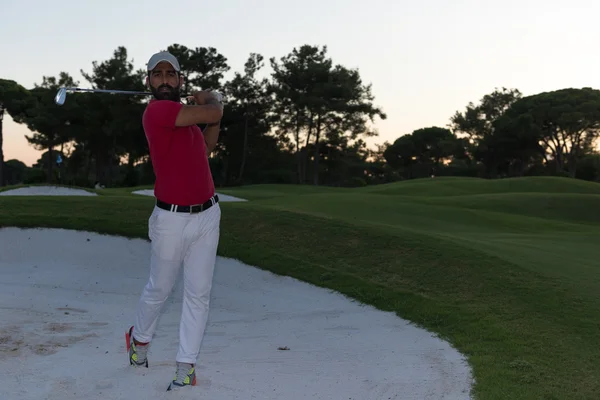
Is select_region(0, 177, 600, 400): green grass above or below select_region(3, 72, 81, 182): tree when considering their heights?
below

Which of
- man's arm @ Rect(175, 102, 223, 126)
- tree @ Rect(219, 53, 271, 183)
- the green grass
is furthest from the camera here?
tree @ Rect(219, 53, 271, 183)

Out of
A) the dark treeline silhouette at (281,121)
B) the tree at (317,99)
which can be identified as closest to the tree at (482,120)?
the dark treeline silhouette at (281,121)

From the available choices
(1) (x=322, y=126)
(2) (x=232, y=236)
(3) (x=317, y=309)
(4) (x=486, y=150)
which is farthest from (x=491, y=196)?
(4) (x=486, y=150)

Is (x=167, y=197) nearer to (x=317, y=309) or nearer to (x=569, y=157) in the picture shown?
(x=317, y=309)

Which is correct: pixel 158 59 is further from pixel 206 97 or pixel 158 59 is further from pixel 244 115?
pixel 244 115

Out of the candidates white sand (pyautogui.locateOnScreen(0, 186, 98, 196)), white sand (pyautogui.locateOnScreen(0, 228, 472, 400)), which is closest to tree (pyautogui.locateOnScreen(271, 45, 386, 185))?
white sand (pyautogui.locateOnScreen(0, 186, 98, 196))

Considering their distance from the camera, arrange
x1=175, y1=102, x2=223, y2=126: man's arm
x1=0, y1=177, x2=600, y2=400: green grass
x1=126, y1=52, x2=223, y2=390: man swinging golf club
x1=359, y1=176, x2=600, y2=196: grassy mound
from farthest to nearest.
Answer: x1=359, y1=176, x2=600, y2=196: grassy mound
x1=0, y1=177, x2=600, y2=400: green grass
x1=126, y1=52, x2=223, y2=390: man swinging golf club
x1=175, y1=102, x2=223, y2=126: man's arm

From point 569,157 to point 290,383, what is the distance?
240ft

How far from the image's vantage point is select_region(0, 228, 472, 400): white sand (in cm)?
486

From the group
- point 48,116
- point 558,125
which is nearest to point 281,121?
point 48,116

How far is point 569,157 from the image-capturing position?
6956cm

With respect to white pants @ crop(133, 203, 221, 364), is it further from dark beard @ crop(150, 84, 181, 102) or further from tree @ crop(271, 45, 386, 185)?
tree @ crop(271, 45, 386, 185)

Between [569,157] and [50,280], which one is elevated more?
[569,157]

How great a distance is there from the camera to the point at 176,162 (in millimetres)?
4574
